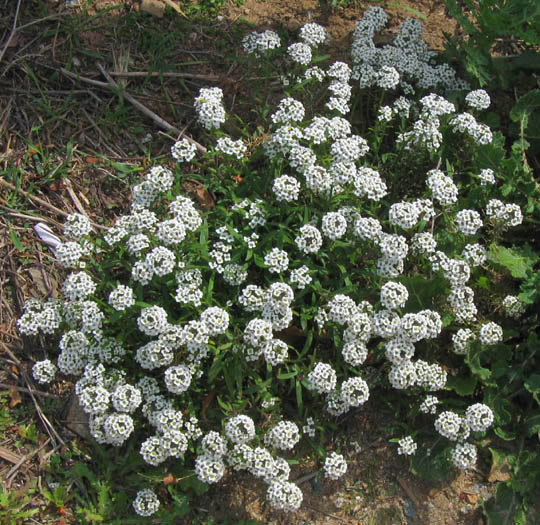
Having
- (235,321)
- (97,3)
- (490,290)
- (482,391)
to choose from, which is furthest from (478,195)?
(97,3)

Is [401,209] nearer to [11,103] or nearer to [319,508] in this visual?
[319,508]

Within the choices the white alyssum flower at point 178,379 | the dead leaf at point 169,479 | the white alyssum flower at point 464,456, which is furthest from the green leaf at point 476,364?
the dead leaf at point 169,479

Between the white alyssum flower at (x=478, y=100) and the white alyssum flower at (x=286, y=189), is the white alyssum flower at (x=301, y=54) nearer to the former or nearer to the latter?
the white alyssum flower at (x=286, y=189)

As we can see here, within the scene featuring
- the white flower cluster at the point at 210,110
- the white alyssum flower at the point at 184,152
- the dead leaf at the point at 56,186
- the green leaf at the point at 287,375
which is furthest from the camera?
the dead leaf at the point at 56,186

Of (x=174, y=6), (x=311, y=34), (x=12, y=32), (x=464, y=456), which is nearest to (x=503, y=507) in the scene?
(x=464, y=456)

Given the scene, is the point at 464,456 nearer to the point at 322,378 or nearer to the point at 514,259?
the point at 322,378
